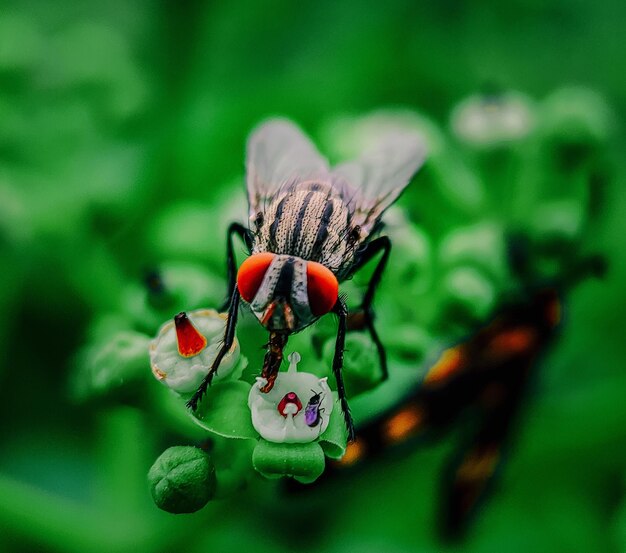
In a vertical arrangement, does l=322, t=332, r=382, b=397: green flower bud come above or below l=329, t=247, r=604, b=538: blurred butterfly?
below

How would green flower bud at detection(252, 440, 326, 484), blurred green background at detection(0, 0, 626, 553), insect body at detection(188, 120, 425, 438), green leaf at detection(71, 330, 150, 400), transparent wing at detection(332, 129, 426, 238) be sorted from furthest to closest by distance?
blurred green background at detection(0, 0, 626, 553)
transparent wing at detection(332, 129, 426, 238)
green leaf at detection(71, 330, 150, 400)
insect body at detection(188, 120, 425, 438)
green flower bud at detection(252, 440, 326, 484)

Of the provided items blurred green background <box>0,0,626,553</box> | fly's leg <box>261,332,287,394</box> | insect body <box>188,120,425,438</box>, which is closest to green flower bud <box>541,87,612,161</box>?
blurred green background <box>0,0,626,553</box>

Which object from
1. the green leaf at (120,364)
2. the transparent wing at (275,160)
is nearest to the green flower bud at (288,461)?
the green leaf at (120,364)

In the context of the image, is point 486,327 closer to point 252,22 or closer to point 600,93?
point 600,93

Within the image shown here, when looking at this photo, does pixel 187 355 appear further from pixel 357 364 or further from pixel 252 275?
pixel 357 364

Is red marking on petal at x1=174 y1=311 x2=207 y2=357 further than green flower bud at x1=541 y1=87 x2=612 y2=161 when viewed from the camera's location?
No

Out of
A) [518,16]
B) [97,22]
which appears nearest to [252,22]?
[97,22]

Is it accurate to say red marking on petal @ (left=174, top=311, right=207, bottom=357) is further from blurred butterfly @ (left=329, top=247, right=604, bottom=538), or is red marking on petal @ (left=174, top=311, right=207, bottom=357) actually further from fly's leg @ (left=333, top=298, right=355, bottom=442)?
blurred butterfly @ (left=329, top=247, right=604, bottom=538)
